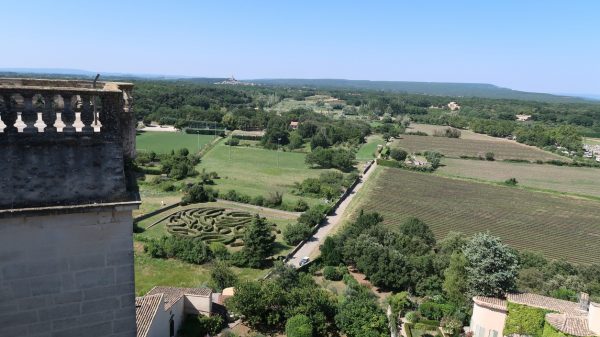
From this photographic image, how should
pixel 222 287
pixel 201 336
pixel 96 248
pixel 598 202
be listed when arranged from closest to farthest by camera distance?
1. pixel 96 248
2. pixel 201 336
3. pixel 222 287
4. pixel 598 202

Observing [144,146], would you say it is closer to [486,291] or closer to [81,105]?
[486,291]

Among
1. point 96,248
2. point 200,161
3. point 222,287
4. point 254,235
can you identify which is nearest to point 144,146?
point 200,161

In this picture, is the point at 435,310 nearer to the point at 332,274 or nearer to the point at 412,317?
the point at 412,317

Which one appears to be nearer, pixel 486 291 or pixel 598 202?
pixel 486 291

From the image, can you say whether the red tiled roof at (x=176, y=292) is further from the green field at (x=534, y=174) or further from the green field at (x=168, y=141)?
the green field at (x=168, y=141)

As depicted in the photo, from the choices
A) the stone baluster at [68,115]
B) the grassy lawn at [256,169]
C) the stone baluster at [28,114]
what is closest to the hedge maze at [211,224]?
the grassy lawn at [256,169]

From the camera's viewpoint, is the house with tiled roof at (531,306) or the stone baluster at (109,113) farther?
the house with tiled roof at (531,306)
